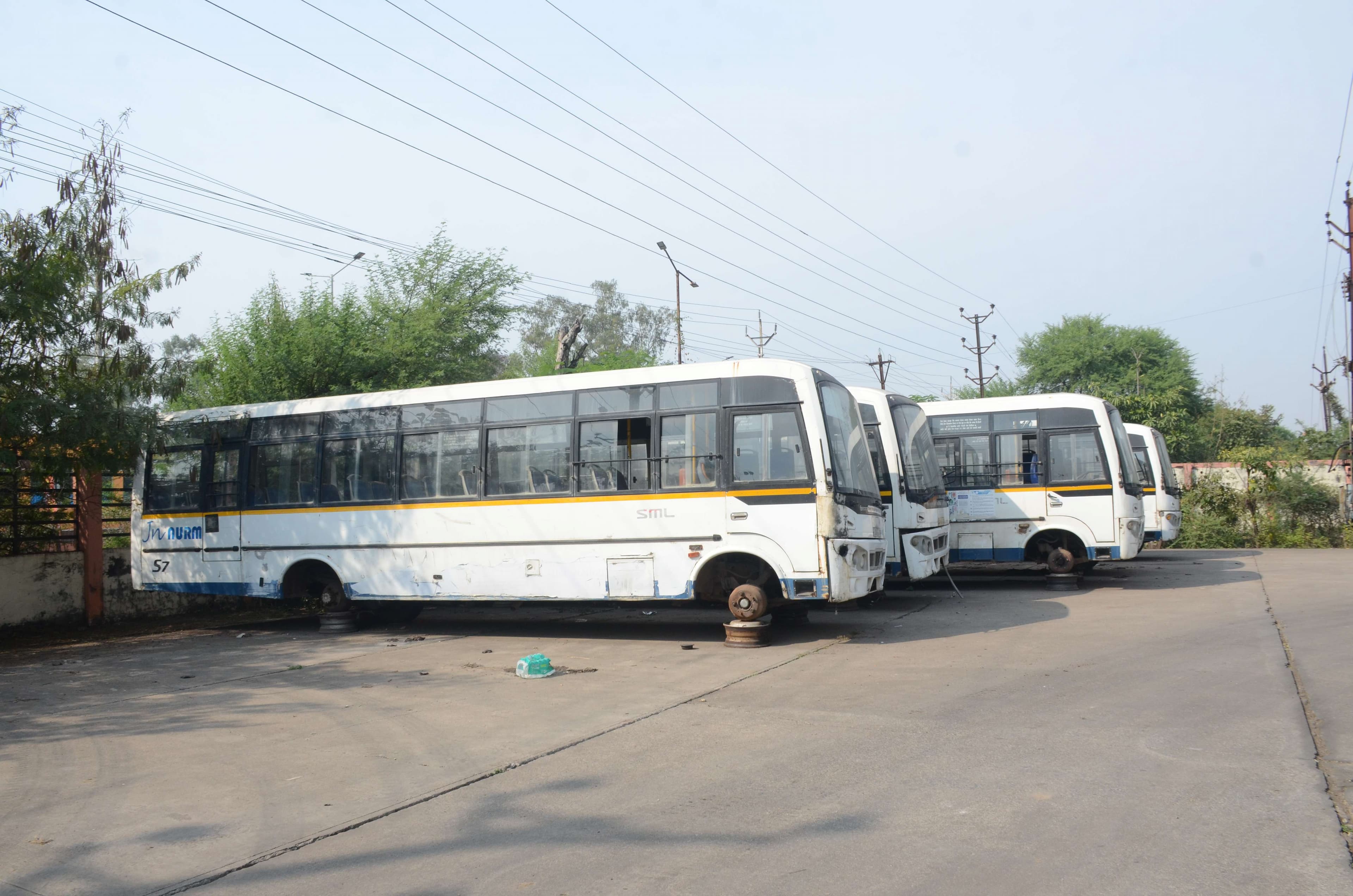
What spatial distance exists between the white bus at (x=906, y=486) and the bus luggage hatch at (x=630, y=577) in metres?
3.76

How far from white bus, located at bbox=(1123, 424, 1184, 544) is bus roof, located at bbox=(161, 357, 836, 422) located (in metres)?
12.8

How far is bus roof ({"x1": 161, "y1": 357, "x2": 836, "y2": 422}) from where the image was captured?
10727mm

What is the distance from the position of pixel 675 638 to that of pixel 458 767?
567cm

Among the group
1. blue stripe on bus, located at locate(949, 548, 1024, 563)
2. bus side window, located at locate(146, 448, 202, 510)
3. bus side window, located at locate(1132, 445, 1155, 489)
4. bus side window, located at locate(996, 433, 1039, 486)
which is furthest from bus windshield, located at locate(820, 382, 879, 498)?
bus side window, located at locate(1132, 445, 1155, 489)

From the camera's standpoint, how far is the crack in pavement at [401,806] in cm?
431

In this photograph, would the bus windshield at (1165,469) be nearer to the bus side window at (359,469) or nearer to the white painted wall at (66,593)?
the bus side window at (359,469)

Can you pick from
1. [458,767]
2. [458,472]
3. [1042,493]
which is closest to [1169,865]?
[458,767]

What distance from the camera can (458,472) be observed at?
12117 millimetres

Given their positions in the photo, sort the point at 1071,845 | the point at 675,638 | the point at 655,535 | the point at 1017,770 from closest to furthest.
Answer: the point at 1071,845 → the point at 1017,770 → the point at 655,535 → the point at 675,638

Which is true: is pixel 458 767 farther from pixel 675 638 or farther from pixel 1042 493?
pixel 1042 493

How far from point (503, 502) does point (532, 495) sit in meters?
0.40

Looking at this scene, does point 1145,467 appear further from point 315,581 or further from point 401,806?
point 401,806

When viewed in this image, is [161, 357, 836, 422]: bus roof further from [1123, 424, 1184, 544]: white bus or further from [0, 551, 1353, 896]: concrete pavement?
[1123, 424, 1184, 544]: white bus

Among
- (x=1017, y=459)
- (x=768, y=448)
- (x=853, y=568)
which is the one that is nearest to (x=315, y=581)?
(x=768, y=448)
